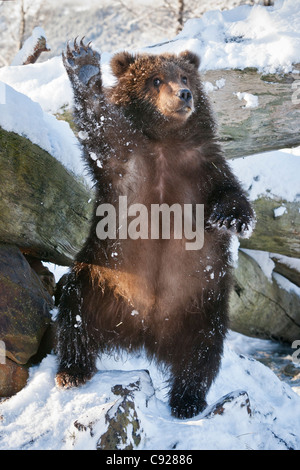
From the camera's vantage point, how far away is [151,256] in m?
3.63

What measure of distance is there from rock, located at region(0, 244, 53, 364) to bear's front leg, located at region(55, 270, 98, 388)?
0.93 feet

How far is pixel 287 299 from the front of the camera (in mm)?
7574

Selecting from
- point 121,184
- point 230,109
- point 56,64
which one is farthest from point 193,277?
point 56,64

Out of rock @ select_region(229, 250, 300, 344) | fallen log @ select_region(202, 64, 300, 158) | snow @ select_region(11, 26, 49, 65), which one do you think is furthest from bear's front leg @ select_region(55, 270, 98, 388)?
snow @ select_region(11, 26, 49, 65)

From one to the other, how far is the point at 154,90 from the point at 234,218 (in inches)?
45.8

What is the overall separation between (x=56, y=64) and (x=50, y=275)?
Answer: 2.90m

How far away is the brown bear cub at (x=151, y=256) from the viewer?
3596 mm

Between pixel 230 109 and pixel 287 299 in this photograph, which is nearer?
pixel 230 109

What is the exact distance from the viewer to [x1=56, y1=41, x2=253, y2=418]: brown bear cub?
142 inches

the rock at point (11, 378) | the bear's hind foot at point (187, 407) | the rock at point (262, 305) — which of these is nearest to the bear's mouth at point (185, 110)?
the bear's hind foot at point (187, 407)

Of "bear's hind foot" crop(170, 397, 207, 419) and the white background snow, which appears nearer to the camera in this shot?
the white background snow

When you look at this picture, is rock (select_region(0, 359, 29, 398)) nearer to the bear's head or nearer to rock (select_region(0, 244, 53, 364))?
rock (select_region(0, 244, 53, 364))
